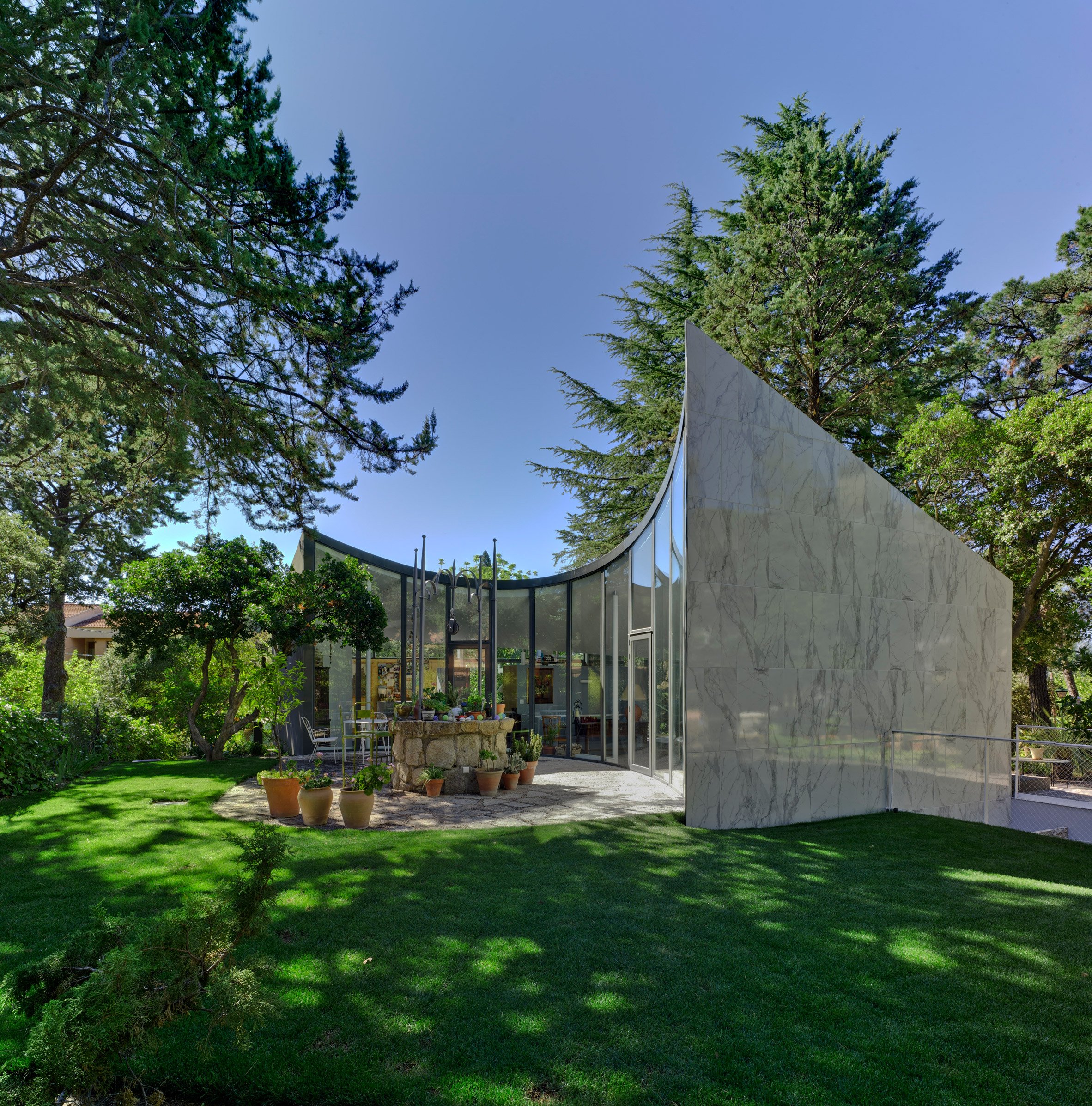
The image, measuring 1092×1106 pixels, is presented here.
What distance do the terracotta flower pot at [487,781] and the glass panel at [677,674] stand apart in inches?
100

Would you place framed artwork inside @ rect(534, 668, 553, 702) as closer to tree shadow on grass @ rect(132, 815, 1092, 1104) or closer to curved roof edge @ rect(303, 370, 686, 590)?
curved roof edge @ rect(303, 370, 686, 590)

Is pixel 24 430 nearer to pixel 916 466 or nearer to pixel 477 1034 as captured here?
pixel 477 1034

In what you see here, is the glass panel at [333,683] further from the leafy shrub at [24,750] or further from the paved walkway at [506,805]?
the leafy shrub at [24,750]

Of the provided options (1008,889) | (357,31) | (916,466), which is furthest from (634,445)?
(1008,889)

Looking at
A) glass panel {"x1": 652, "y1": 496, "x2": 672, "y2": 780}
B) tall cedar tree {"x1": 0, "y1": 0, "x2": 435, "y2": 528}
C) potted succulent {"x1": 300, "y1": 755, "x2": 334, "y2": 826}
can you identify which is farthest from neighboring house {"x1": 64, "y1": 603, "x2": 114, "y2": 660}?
tall cedar tree {"x1": 0, "y1": 0, "x2": 435, "y2": 528}

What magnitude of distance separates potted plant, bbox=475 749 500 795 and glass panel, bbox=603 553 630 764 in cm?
325

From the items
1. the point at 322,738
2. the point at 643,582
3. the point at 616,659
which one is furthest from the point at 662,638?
the point at 322,738

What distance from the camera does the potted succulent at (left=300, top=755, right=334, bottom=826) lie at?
683cm

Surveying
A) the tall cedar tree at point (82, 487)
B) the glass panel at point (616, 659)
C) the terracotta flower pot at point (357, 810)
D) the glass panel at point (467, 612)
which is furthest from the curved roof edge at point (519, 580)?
the terracotta flower pot at point (357, 810)

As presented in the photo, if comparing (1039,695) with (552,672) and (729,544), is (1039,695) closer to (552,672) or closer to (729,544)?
(552,672)

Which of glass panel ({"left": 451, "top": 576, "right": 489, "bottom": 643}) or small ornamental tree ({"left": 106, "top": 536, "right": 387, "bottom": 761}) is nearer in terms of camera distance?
small ornamental tree ({"left": 106, "top": 536, "right": 387, "bottom": 761})

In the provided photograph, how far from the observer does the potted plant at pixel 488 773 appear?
905cm

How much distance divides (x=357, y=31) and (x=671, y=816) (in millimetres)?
10999

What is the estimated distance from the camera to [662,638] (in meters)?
10.4
